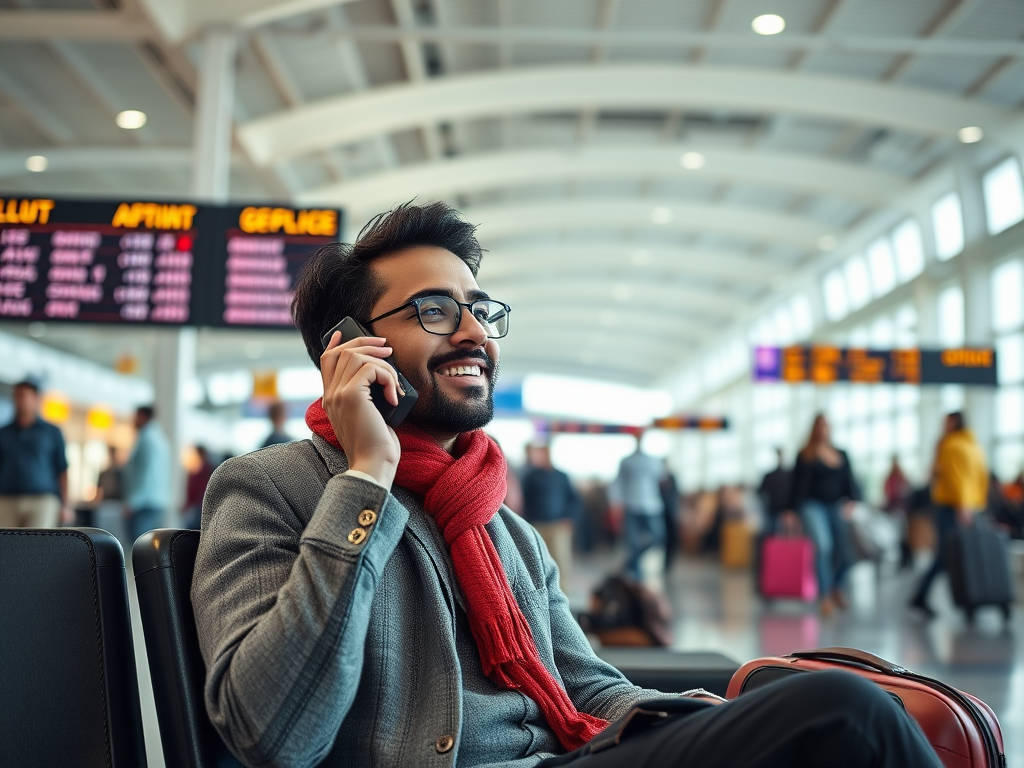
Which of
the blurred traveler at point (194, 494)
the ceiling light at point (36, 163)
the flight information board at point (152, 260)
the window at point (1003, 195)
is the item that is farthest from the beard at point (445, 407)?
the ceiling light at point (36, 163)

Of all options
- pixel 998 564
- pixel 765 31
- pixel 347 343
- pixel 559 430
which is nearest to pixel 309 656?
pixel 347 343

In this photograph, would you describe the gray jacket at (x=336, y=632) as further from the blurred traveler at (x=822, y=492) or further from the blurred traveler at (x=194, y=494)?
the blurred traveler at (x=194, y=494)

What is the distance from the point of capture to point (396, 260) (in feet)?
6.62

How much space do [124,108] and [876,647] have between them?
12.5 m

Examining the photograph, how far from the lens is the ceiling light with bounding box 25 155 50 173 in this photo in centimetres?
1562

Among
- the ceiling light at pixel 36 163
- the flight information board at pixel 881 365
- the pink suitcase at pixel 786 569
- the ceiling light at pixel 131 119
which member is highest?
the ceiling light at pixel 131 119

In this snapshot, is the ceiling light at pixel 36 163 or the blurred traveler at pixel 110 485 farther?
the ceiling light at pixel 36 163

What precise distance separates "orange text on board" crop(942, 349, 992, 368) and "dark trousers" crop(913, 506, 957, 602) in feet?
15.5

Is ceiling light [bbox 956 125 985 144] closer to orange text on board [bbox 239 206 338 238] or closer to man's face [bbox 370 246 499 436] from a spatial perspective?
orange text on board [bbox 239 206 338 238]

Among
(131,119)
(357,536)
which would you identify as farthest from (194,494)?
(357,536)

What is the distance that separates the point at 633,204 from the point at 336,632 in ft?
65.4

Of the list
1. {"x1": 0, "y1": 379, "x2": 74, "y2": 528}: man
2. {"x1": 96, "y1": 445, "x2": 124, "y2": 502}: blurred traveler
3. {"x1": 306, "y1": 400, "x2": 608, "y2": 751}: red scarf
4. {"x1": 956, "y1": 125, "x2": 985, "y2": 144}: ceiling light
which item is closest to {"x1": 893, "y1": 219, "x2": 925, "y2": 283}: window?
{"x1": 956, "y1": 125, "x2": 985, "y2": 144}: ceiling light

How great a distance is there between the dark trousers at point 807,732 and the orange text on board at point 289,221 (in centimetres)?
670

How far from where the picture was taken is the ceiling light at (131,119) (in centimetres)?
1460
